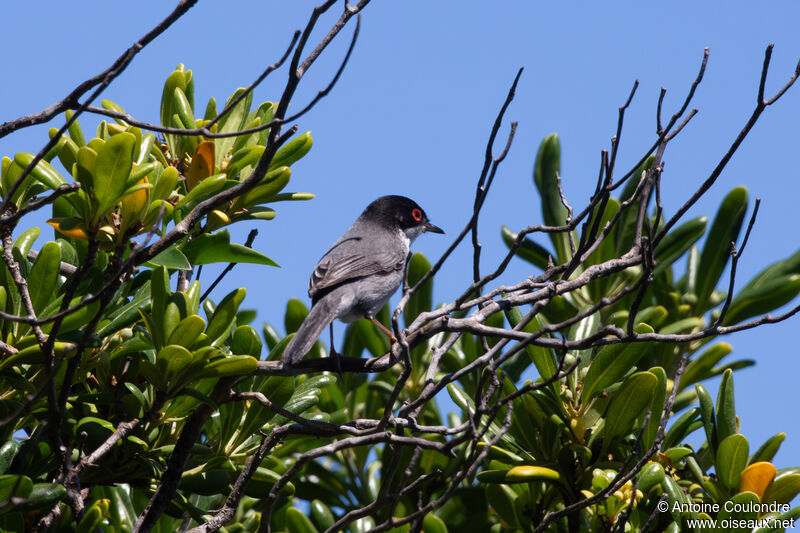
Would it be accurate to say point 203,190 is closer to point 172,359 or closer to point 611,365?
point 172,359

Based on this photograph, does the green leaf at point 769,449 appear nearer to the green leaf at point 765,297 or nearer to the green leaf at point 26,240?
the green leaf at point 765,297

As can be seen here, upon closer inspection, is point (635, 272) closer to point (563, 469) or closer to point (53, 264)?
point (563, 469)

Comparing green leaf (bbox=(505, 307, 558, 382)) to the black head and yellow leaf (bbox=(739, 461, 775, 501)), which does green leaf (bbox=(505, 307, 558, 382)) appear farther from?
the black head

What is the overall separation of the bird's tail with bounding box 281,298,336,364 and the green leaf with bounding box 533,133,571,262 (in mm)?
1389

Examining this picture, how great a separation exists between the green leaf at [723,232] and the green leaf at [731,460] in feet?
4.45

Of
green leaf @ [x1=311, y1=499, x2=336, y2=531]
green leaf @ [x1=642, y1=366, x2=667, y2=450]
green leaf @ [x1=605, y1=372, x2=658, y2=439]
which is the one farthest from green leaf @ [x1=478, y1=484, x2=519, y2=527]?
green leaf @ [x1=311, y1=499, x2=336, y2=531]

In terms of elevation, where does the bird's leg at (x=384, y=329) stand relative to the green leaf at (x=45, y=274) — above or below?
below

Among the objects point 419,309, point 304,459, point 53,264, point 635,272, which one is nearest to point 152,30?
point 53,264

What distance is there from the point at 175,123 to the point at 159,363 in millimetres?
1488

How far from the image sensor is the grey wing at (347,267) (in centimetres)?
Result: 509

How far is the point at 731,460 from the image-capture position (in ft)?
11.8

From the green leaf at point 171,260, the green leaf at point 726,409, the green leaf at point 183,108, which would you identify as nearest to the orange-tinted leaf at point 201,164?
the green leaf at point 183,108

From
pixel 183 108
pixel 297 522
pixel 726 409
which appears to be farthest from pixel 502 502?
pixel 183 108

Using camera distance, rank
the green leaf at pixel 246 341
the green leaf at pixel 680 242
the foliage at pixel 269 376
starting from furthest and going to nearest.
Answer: the green leaf at pixel 680 242
the green leaf at pixel 246 341
the foliage at pixel 269 376
